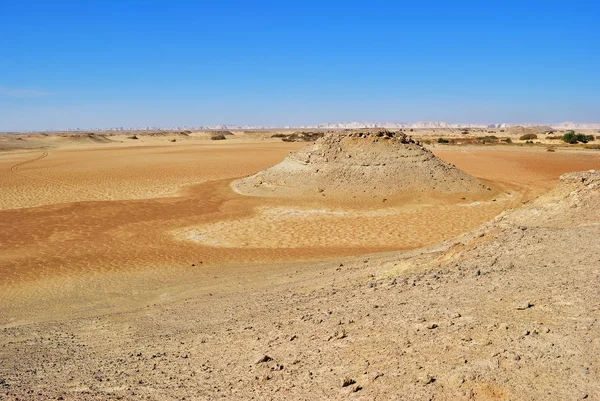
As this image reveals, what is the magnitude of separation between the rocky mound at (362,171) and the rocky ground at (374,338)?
Result: 12.6 metres

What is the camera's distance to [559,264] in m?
5.94

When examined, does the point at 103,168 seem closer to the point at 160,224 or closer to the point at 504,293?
the point at 160,224

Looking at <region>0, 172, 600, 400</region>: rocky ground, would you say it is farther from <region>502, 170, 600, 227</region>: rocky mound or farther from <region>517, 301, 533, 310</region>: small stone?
<region>502, 170, 600, 227</region>: rocky mound

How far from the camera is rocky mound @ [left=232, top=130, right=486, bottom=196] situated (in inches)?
814

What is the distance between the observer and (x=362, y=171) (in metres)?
21.2

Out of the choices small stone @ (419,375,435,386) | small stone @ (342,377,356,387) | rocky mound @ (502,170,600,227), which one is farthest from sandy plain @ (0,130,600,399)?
rocky mound @ (502,170,600,227)

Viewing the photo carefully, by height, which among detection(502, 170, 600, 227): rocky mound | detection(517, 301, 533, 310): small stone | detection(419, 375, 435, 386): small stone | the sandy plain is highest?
detection(502, 170, 600, 227): rocky mound

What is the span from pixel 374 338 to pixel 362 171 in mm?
16634

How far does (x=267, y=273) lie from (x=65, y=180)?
24640 mm

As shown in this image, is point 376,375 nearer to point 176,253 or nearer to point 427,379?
point 427,379

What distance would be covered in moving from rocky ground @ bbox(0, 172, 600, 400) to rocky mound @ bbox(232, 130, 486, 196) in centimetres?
1256

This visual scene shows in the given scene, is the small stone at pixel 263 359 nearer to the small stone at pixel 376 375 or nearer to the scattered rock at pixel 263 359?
the scattered rock at pixel 263 359

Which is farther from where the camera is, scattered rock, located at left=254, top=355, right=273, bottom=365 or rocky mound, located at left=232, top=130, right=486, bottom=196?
rocky mound, located at left=232, top=130, right=486, bottom=196

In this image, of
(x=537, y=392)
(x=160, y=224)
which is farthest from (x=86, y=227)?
(x=537, y=392)
